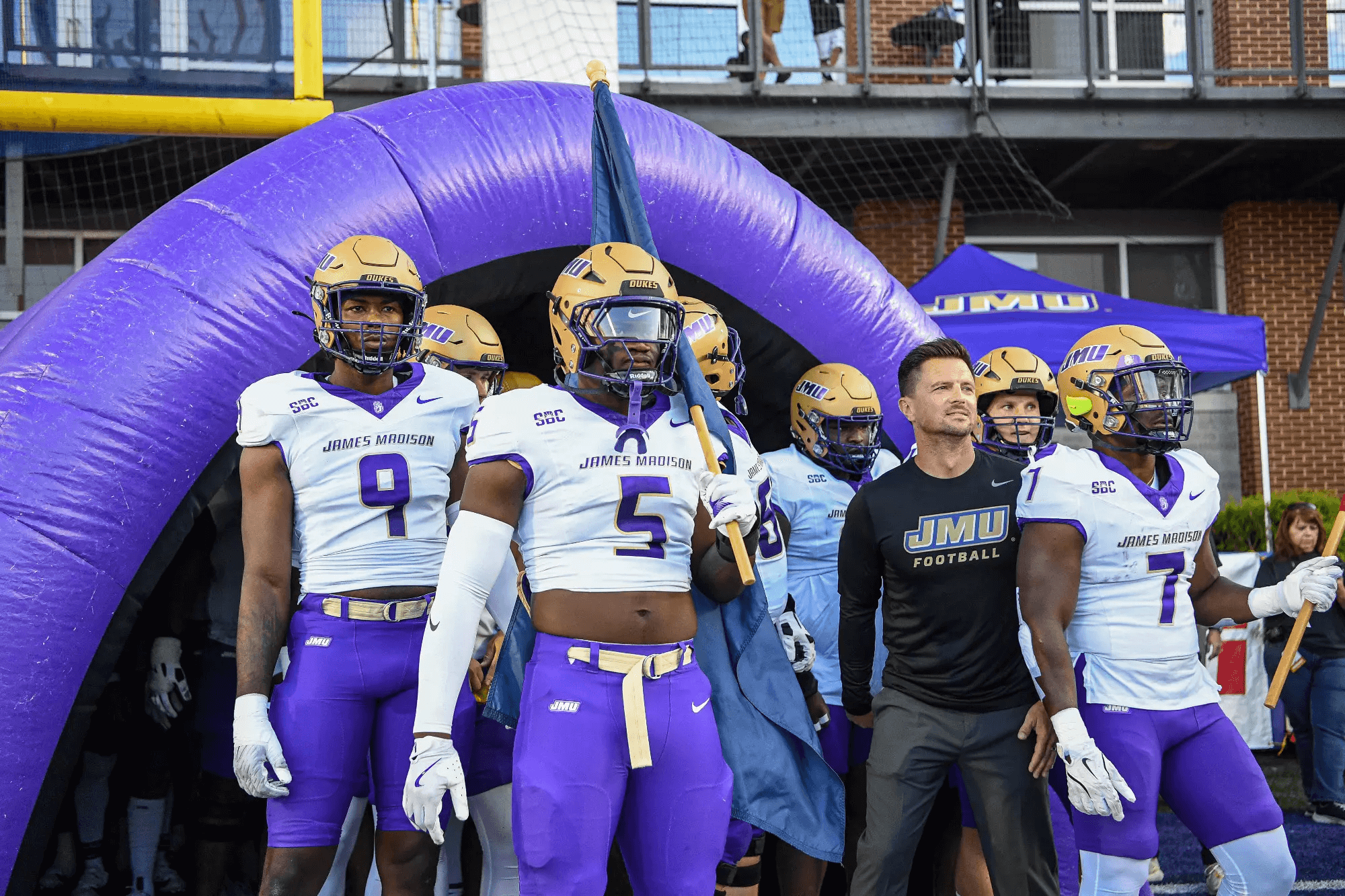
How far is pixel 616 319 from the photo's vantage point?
295cm

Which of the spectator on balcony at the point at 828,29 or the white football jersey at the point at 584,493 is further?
the spectator on balcony at the point at 828,29

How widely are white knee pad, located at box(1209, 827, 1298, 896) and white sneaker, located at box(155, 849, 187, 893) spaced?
3.51 metres

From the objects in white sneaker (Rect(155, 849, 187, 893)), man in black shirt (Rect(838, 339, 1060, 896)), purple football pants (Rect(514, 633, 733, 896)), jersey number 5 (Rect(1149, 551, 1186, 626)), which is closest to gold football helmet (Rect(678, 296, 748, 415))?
man in black shirt (Rect(838, 339, 1060, 896))

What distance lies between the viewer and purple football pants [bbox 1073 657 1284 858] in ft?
11.0

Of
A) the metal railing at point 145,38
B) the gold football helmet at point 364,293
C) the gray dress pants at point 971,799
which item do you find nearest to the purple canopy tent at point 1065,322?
the metal railing at point 145,38

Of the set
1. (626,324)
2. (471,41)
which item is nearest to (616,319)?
(626,324)

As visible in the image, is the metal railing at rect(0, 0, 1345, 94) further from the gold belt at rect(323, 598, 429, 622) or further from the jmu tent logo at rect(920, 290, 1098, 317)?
the gold belt at rect(323, 598, 429, 622)

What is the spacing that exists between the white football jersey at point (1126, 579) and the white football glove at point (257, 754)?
6.50 feet

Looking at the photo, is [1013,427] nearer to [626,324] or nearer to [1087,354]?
[1087,354]

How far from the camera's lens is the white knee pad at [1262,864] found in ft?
10.9

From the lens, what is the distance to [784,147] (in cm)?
1045

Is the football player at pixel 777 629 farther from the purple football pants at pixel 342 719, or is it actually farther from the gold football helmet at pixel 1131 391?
the purple football pants at pixel 342 719

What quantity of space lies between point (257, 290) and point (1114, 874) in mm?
2984

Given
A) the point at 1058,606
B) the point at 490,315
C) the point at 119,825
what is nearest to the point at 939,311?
the point at 490,315
